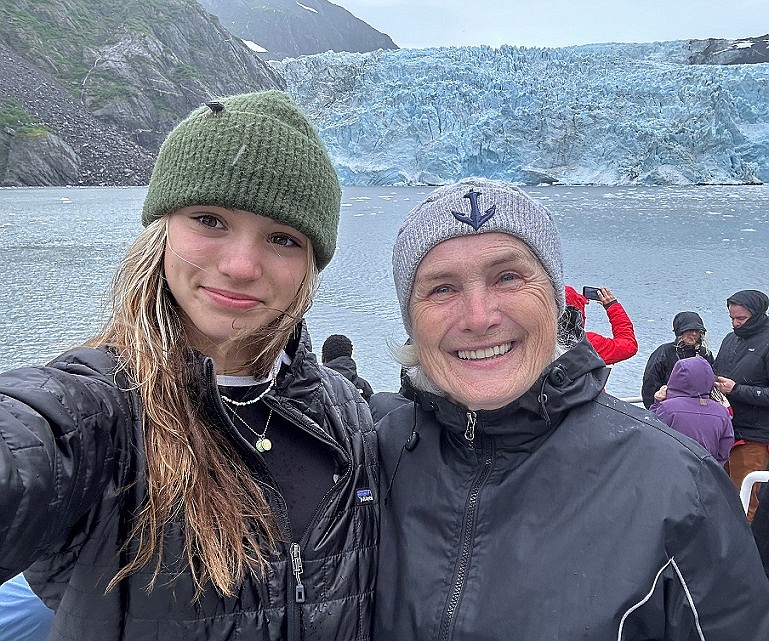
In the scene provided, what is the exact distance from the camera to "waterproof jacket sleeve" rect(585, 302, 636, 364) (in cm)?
278

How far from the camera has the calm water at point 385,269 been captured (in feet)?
20.3

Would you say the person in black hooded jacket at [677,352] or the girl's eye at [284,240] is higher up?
the girl's eye at [284,240]

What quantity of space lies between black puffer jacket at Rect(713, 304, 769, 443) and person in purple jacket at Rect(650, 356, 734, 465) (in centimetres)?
27

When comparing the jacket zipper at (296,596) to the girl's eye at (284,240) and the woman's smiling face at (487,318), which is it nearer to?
the woman's smiling face at (487,318)

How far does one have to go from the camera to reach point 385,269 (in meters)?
10.2

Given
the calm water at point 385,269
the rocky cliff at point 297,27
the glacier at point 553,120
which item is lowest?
the calm water at point 385,269

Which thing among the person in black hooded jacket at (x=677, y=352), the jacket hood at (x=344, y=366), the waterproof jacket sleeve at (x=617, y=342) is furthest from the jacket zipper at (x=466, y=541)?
the person in black hooded jacket at (x=677, y=352)

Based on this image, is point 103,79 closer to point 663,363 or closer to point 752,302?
point 663,363

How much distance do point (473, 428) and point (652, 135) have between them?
80.0ft

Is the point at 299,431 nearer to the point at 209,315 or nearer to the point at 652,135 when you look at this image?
the point at 209,315

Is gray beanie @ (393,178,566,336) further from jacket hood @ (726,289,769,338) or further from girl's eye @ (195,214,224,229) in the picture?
jacket hood @ (726,289,769,338)

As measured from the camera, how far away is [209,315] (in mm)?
834

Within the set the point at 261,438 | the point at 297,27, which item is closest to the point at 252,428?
the point at 261,438

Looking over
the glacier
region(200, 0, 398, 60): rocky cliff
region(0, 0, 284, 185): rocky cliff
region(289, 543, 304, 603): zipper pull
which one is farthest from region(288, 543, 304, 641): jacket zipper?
region(200, 0, 398, 60): rocky cliff
